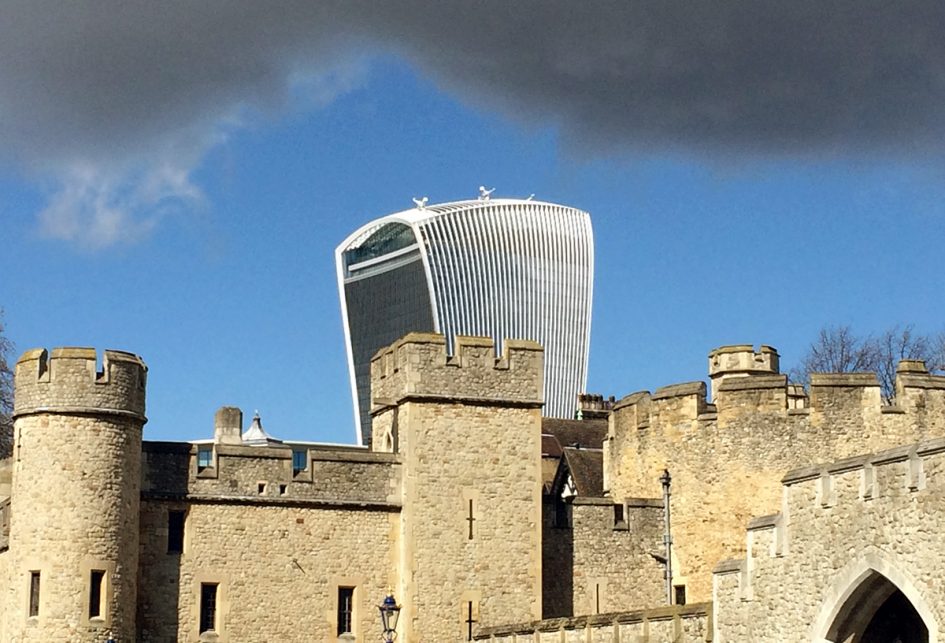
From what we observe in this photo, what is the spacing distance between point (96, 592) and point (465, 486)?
7.59 m

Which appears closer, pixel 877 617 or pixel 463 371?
pixel 877 617

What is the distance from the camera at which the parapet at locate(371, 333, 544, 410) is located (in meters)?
35.7

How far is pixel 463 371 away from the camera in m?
36.0

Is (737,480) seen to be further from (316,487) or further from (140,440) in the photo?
(140,440)

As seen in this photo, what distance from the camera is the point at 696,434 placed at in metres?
37.1

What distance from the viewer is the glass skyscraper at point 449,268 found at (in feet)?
625

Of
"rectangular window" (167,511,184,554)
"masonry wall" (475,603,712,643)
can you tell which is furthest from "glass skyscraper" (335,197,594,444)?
"masonry wall" (475,603,712,643)

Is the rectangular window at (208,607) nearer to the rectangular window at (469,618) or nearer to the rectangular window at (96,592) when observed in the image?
the rectangular window at (96,592)

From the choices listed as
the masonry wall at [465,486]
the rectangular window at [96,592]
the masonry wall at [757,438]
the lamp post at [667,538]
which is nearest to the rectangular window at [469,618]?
the masonry wall at [465,486]

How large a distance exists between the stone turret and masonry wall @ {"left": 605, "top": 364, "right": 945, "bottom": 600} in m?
2.76

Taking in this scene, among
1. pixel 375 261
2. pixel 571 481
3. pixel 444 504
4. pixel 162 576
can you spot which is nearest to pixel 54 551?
pixel 162 576

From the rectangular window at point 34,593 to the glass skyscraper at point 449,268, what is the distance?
153 meters

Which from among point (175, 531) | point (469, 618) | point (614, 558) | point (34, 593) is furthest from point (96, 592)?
point (614, 558)

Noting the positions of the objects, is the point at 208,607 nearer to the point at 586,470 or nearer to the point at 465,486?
the point at 465,486
